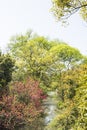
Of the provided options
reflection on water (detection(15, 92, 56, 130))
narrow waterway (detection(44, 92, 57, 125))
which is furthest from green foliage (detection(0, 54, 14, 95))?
narrow waterway (detection(44, 92, 57, 125))

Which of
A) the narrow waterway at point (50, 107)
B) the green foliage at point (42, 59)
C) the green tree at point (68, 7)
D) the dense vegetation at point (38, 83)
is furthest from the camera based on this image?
the green foliage at point (42, 59)

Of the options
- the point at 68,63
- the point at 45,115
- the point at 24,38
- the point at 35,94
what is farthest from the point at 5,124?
the point at 24,38

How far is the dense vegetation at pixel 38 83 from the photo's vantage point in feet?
85.7

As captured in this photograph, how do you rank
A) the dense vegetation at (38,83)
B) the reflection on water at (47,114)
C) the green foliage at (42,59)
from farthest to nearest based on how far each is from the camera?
the green foliage at (42,59) → the reflection on water at (47,114) → the dense vegetation at (38,83)

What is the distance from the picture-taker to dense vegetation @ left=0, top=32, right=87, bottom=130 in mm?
26109

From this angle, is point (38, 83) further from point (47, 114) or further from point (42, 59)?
point (42, 59)

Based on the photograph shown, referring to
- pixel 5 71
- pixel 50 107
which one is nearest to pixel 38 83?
pixel 50 107

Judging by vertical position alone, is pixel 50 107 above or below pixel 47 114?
above

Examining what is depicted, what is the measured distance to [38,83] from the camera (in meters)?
35.2

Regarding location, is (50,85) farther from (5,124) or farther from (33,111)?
(5,124)

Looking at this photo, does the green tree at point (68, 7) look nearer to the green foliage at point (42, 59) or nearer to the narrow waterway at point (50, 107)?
the narrow waterway at point (50, 107)

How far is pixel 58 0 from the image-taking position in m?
9.28

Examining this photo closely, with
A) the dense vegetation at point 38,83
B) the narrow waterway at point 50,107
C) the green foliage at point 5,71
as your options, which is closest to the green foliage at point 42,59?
the dense vegetation at point 38,83

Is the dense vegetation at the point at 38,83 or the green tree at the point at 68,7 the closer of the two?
the green tree at the point at 68,7
